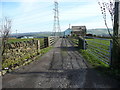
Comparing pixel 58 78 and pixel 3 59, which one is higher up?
pixel 3 59

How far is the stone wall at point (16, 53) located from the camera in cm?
531

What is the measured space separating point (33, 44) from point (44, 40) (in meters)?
4.69

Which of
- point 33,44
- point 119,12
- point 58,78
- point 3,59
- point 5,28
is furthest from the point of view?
point 33,44

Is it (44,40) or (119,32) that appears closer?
(119,32)

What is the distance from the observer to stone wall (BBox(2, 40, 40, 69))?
5.31 meters

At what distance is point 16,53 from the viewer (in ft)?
19.9

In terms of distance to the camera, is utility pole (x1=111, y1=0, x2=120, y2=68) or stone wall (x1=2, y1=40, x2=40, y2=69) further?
stone wall (x1=2, y1=40, x2=40, y2=69)

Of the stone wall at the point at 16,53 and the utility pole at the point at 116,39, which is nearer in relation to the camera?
the utility pole at the point at 116,39

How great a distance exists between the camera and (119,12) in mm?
4266

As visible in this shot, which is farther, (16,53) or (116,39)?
(16,53)

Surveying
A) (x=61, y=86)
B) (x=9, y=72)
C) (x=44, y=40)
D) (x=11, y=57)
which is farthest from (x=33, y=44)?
(x=61, y=86)

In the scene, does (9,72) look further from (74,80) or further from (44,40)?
(44,40)

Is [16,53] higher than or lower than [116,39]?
lower

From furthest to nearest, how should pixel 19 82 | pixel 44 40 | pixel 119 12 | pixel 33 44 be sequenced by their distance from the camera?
1. pixel 44 40
2. pixel 33 44
3. pixel 119 12
4. pixel 19 82
